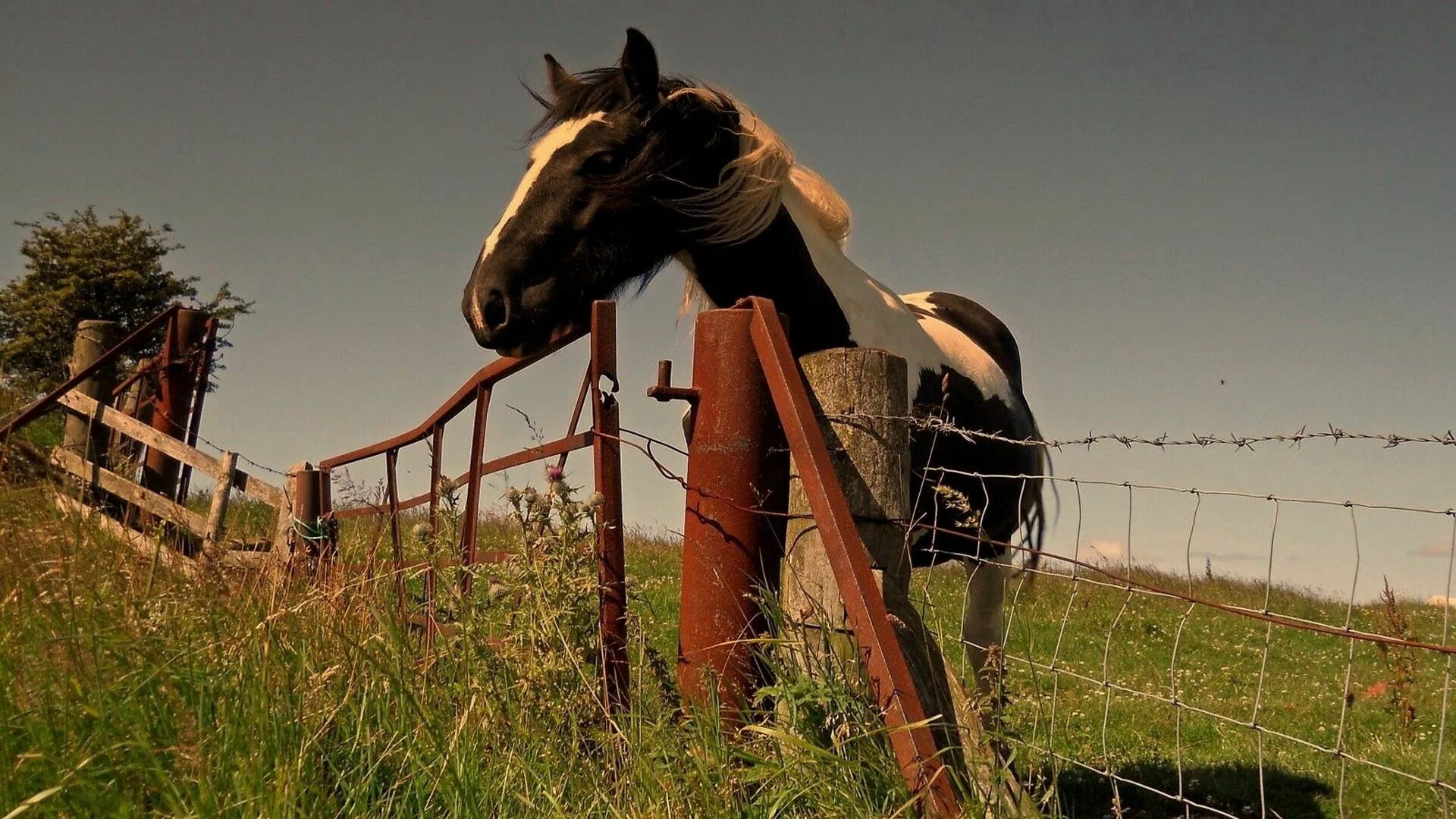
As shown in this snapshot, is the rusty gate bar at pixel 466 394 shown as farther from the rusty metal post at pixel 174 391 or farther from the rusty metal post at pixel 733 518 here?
the rusty metal post at pixel 174 391

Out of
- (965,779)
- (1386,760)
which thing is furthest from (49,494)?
(1386,760)

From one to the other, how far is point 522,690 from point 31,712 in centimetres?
112

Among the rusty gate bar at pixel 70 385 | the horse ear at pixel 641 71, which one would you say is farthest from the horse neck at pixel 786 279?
the rusty gate bar at pixel 70 385

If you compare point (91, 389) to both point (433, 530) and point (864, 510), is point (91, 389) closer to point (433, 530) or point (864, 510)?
point (433, 530)

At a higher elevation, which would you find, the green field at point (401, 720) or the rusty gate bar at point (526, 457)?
the rusty gate bar at point (526, 457)

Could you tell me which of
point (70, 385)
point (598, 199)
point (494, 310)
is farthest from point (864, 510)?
point (70, 385)

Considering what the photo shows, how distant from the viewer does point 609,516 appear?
2.69m

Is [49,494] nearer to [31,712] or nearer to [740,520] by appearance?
[31,712]

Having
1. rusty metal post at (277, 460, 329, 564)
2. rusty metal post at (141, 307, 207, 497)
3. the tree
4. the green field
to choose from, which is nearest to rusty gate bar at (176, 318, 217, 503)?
rusty metal post at (141, 307, 207, 497)

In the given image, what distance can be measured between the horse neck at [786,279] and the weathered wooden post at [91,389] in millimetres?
7935

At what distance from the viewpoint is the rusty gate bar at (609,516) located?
2619 millimetres

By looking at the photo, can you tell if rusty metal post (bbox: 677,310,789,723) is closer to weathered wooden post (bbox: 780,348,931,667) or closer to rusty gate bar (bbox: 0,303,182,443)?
weathered wooden post (bbox: 780,348,931,667)

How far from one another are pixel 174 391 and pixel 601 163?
7.47 m

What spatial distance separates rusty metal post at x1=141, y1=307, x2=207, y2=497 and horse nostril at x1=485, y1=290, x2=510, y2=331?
700cm
